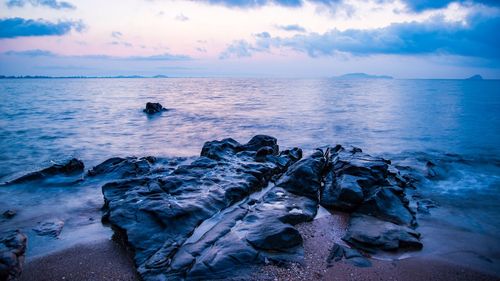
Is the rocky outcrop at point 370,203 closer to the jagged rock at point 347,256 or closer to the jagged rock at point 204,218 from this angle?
the jagged rock at point 347,256

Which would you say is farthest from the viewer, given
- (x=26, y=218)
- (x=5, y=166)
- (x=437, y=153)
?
(x=437, y=153)

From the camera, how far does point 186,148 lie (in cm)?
1620

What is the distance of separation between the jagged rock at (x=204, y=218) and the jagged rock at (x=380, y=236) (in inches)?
43.9

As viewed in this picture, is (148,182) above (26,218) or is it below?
above

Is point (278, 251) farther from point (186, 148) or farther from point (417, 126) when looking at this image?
point (417, 126)

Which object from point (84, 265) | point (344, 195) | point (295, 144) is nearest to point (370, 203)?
point (344, 195)

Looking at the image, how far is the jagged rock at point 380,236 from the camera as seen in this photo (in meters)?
5.83

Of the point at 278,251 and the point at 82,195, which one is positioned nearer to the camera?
the point at 278,251

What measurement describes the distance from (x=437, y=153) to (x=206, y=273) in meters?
14.8

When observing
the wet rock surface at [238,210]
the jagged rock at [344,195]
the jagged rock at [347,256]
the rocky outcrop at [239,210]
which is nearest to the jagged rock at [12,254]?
the wet rock surface at [238,210]

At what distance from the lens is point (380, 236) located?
5992 mm

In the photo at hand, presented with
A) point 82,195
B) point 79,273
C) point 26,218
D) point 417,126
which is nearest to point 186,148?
point 82,195

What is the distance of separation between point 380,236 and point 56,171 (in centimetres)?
1034

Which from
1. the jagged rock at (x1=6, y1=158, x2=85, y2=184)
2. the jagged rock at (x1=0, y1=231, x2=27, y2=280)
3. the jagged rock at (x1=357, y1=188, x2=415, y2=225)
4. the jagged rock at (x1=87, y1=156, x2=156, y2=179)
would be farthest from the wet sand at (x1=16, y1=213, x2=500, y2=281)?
the jagged rock at (x1=6, y1=158, x2=85, y2=184)
